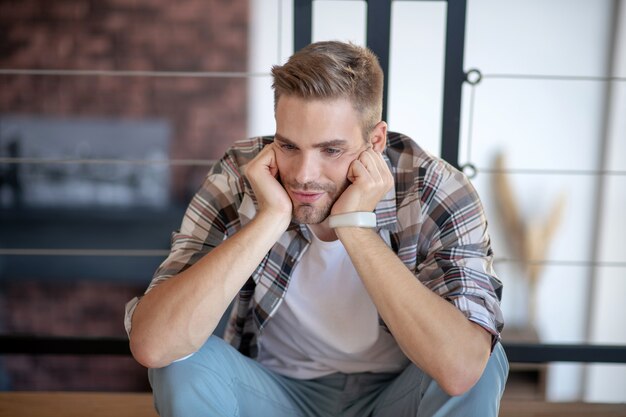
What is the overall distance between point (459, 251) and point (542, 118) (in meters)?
1.79

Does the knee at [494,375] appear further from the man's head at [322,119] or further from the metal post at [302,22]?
the metal post at [302,22]

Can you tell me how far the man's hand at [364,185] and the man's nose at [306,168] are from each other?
7 cm

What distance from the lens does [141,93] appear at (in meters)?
3.53

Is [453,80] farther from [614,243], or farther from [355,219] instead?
[614,243]

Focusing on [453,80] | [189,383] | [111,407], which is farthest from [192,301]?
[453,80]

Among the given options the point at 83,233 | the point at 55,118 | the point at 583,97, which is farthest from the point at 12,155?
the point at 583,97

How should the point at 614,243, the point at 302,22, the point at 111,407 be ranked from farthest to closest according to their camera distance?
the point at 614,243
the point at 111,407
the point at 302,22

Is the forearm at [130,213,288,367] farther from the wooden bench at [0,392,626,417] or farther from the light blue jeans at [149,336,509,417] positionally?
the wooden bench at [0,392,626,417]

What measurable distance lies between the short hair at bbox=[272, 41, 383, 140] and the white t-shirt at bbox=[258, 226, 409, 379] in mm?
303

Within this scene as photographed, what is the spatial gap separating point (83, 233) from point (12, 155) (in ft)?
1.76

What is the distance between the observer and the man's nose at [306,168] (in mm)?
1288

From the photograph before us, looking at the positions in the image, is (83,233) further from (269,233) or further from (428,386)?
(428,386)

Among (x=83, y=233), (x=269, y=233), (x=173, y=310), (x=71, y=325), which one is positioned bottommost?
(x=71, y=325)

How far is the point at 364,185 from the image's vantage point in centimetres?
130
